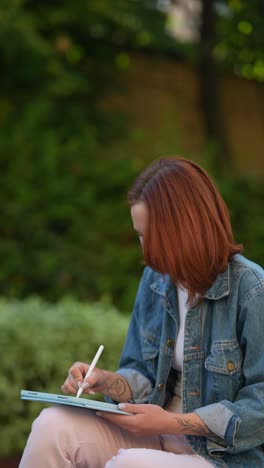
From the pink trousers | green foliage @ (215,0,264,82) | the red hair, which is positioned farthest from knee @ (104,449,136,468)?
green foliage @ (215,0,264,82)

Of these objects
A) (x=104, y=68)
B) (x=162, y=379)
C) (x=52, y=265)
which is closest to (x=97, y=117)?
(x=104, y=68)

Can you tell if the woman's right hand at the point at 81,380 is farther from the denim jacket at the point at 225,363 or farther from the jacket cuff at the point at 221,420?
the jacket cuff at the point at 221,420

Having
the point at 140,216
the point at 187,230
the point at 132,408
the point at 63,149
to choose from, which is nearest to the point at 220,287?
the point at 187,230

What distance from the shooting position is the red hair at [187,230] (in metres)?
2.24

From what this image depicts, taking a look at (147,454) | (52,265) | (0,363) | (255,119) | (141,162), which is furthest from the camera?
(255,119)

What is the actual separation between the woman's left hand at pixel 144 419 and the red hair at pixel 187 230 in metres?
0.32

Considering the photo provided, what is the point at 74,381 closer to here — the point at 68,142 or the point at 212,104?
the point at 68,142

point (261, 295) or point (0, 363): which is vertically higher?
point (261, 295)

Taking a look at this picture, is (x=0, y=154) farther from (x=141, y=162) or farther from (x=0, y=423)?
(x=0, y=423)

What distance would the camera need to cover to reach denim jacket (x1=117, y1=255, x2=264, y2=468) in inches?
85.0

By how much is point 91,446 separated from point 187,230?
25.2 inches

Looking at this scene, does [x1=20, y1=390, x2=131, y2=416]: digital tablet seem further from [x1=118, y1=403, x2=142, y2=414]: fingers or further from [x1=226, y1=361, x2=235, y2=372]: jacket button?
[x1=226, y1=361, x2=235, y2=372]: jacket button

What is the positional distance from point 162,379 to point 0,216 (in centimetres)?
436

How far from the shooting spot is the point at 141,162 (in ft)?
23.0
